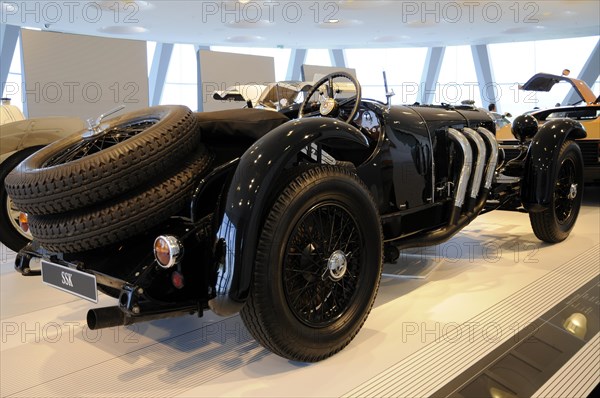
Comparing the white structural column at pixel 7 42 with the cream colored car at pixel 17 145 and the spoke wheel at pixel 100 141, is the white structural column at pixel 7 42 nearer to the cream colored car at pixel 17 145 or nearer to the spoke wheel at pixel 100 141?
the cream colored car at pixel 17 145

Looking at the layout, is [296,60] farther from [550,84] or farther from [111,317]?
[111,317]

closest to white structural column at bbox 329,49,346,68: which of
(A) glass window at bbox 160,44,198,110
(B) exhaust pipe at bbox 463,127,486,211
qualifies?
(A) glass window at bbox 160,44,198,110

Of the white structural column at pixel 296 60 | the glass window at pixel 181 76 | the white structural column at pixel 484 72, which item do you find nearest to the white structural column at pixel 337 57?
the white structural column at pixel 296 60

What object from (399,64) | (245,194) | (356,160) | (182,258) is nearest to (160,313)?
(182,258)

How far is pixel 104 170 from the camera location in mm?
2082

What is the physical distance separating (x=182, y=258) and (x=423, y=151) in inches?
74.4

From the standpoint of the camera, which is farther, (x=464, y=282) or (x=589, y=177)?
(x=589, y=177)

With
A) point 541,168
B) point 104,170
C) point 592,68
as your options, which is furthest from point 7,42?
point 592,68

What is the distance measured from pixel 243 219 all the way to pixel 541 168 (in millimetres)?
3092

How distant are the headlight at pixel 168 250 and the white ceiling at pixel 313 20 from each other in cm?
1269

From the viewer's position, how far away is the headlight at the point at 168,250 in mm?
2062

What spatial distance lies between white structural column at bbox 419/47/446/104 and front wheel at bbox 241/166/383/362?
2180 centimetres

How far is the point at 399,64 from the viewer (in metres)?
24.1

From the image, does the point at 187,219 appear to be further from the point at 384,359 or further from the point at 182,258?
the point at 384,359
